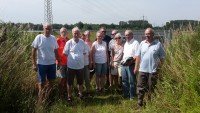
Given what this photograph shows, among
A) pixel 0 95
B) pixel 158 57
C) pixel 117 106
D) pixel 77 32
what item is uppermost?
pixel 77 32

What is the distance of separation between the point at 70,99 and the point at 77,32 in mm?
1642

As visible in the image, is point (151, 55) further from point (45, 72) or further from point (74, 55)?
point (45, 72)

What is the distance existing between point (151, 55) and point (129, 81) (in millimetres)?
1484

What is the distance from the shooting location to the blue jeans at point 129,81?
916 cm

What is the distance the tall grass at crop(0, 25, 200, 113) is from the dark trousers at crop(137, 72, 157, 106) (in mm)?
198

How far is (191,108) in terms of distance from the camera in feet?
19.9

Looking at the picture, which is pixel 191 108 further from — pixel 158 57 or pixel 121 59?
pixel 121 59

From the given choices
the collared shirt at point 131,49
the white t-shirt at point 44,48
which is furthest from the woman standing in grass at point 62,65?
the collared shirt at point 131,49

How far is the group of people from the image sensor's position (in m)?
8.11

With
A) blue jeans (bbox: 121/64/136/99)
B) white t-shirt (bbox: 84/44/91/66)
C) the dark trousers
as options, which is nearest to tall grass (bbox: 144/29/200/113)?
the dark trousers

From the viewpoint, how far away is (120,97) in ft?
31.7

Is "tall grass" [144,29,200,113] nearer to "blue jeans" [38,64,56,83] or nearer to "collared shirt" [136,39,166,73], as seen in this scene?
"collared shirt" [136,39,166,73]

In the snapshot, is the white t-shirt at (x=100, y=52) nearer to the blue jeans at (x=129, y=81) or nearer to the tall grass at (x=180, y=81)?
the blue jeans at (x=129, y=81)

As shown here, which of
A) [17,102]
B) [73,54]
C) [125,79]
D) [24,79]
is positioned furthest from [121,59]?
[17,102]
